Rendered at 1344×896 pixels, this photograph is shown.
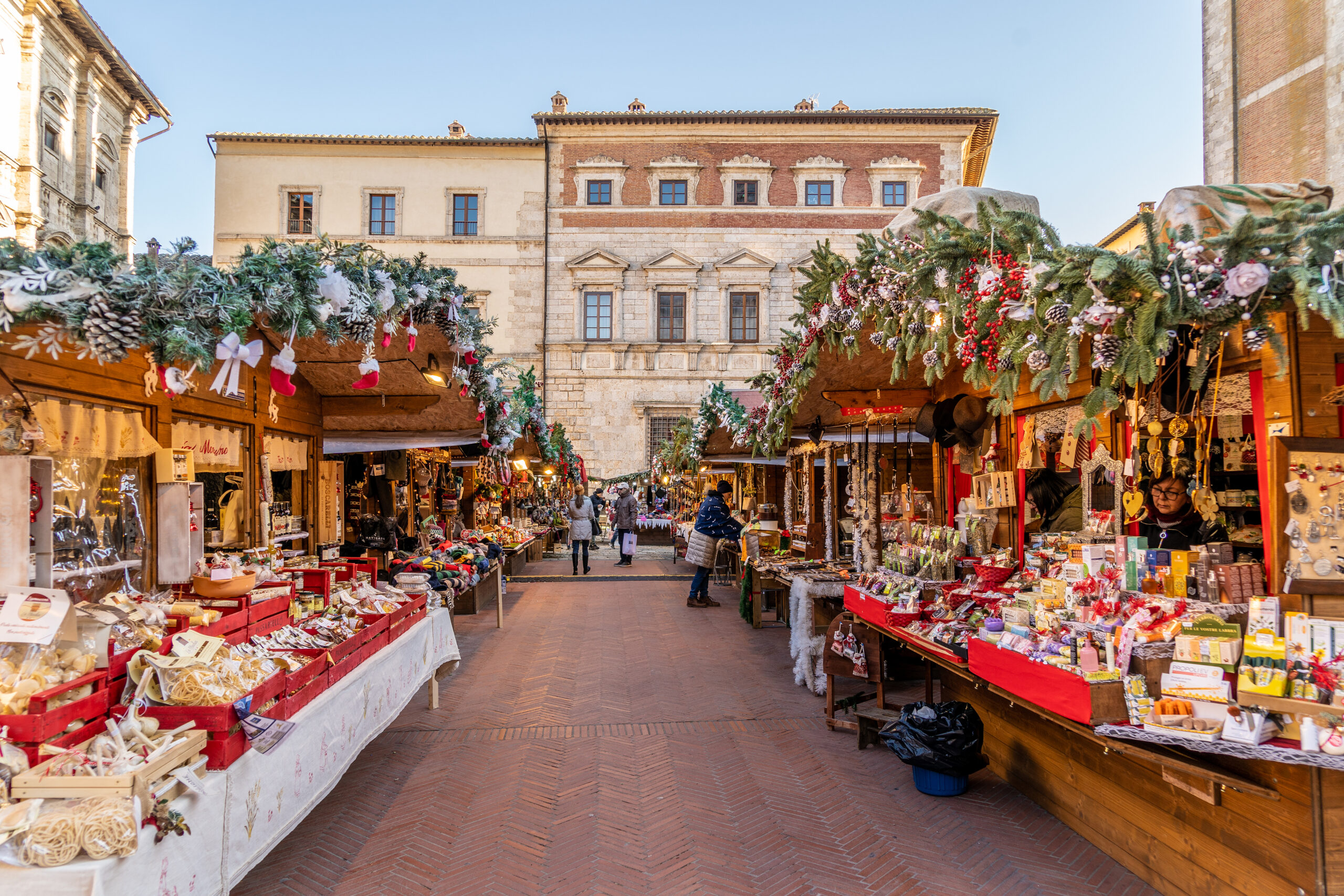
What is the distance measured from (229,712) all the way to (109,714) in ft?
1.49

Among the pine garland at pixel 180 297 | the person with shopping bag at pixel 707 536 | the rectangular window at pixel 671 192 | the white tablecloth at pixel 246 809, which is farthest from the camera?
the rectangular window at pixel 671 192

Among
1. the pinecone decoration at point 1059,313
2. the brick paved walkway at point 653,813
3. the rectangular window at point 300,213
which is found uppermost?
the rectangular window at point 300,213

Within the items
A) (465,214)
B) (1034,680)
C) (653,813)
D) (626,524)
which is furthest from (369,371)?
(465,214)

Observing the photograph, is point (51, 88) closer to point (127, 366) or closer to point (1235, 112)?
point (127, 366)

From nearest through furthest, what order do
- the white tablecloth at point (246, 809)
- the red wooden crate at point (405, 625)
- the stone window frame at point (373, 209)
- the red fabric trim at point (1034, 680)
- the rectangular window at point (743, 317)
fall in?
the white tablecloth at point (246, 809)
the red fabric trim at point (1034, 680)
the red wooden crate at point (405, 625)
the stone window frame at point (373, 209)
the rectangular window at point (743, 317)

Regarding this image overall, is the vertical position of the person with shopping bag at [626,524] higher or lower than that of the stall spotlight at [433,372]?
lower

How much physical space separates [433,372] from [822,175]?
984 inches

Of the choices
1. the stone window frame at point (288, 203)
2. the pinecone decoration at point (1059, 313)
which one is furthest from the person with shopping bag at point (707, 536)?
the stone window frame at point (288, 203)

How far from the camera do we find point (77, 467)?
412 cm

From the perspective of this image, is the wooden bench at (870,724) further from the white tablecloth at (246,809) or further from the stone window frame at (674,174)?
the stone window frame at (674,174)

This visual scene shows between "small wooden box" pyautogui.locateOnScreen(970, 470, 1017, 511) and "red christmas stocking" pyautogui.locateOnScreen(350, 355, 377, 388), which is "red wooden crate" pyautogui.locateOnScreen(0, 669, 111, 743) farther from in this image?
"small wooden box" pyautogui.locateOnScreen(970, 470, 1017, 511)

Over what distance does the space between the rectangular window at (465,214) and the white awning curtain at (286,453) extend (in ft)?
75.3

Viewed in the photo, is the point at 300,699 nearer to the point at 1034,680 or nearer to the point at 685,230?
the point at 1034,680

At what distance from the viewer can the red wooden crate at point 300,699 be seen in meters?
3.33
